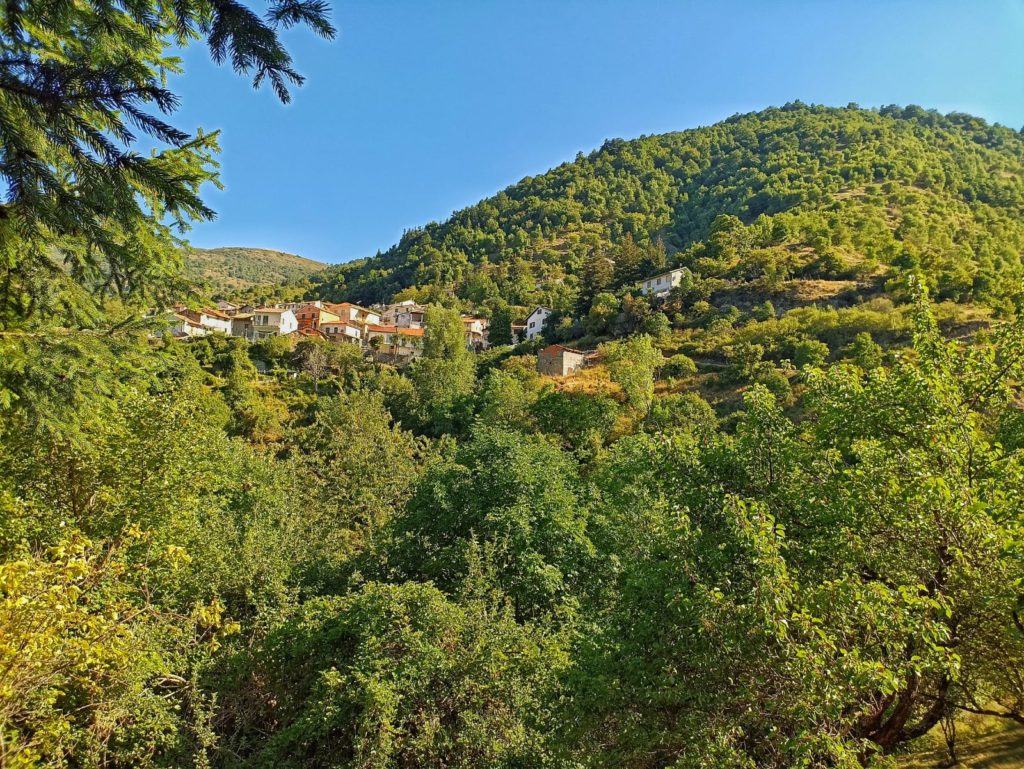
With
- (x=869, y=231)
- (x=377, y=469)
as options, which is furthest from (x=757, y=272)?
(x=377, y=469)

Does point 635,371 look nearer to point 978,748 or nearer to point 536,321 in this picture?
point 978,748

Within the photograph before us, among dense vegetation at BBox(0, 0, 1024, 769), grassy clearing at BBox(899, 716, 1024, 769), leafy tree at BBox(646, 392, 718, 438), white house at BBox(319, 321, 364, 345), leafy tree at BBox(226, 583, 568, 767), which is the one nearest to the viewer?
dense vegetation at BBox(0, 0, 1024, 769)

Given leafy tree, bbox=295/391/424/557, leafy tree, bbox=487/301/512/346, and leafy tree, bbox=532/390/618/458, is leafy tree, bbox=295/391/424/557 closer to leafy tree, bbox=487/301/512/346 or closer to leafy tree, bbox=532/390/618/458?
leafy tree, bbox=532/390/618/458

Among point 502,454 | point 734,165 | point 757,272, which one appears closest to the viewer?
point 502,454

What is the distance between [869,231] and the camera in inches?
2269

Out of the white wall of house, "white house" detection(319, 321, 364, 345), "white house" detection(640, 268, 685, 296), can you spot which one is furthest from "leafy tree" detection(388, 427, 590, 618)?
"white house" detection(319, 321, 364, 345)

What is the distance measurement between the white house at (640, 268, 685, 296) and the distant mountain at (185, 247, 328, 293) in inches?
4320

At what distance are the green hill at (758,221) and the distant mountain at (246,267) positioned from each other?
47.4 meters

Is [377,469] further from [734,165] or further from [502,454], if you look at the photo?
[734,165]

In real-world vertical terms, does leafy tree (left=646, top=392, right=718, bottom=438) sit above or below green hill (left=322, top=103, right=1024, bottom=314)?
below

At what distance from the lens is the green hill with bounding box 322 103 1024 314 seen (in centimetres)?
5150

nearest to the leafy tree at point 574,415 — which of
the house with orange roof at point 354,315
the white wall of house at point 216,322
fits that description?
the white wall of house at point 216,322

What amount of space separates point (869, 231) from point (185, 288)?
220ft

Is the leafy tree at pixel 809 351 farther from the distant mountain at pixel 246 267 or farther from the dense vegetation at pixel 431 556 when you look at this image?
the distant mountain at pixel 246 267
